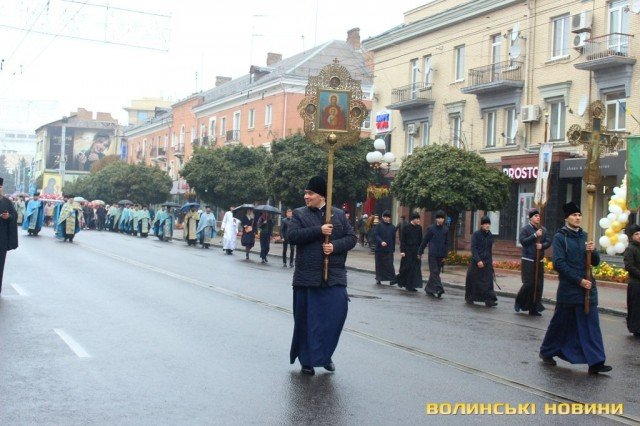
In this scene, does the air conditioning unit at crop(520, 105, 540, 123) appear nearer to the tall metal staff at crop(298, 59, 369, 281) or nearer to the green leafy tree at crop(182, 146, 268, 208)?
the green leafy tree at crop(182, 146, 268, 208)

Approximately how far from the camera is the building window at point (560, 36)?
3300 cm

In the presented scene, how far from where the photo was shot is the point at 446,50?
130 ft

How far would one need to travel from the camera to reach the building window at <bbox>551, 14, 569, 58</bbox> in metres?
33.0

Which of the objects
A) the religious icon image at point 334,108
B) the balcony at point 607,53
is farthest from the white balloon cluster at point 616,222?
the religious icon image at point 334,108

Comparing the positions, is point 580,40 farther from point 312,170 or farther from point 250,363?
point 250,363

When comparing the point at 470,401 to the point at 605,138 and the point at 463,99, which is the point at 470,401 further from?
the point at 463,99

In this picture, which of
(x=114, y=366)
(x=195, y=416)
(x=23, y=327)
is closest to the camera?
(x=195, y=416)

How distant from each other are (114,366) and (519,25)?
1141 inches

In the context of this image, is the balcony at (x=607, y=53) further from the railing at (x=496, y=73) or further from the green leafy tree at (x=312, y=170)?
the green leafy tree at (x=312, y=170)

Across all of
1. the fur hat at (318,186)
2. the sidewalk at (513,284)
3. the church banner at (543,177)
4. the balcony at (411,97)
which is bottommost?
the sidewalk at (513,284)

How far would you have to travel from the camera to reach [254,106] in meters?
61.5

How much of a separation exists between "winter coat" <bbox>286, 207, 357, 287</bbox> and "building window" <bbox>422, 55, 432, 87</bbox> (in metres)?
32.6

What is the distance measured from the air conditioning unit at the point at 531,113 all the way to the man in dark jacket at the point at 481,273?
16136 millimetres

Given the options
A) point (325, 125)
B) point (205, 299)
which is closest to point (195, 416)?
point (325, 125)
